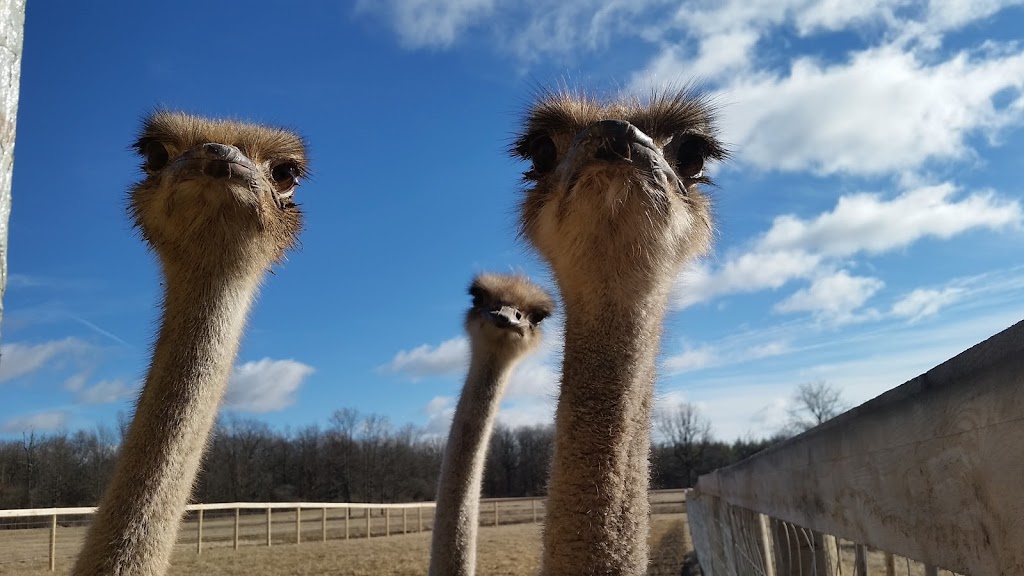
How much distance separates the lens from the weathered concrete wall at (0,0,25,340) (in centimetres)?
119

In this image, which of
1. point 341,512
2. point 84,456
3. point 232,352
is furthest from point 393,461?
point 232,352

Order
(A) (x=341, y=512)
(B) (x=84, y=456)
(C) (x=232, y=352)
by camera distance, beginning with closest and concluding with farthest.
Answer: (C) (x=232, y=352)
(B) (x=84, y=456)
(A) (x=341, y=512)

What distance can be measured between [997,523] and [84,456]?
11171mm

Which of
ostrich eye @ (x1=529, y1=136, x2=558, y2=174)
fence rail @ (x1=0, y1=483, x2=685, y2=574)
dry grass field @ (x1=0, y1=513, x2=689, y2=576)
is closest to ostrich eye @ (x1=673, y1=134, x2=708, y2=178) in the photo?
ostrich eye @ (x1=529, y1=136, x2=558, y2=174)

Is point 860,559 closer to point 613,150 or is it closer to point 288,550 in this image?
point 613,150

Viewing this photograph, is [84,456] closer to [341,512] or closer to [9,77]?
[9,77]

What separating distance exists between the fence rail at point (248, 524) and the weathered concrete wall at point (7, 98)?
241 cm

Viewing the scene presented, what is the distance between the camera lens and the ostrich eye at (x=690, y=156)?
11.6 ft

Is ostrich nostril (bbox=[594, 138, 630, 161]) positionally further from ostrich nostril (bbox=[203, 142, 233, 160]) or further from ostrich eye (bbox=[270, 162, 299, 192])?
ostrich eye (bbox=[270, 162, 299, 192])

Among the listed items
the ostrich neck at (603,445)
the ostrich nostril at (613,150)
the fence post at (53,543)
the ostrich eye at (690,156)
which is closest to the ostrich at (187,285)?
the ostrich neck at (603,445)

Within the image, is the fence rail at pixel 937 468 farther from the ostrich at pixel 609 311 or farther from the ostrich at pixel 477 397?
the ostrich at pixel 477 397

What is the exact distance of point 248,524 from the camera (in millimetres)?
21828

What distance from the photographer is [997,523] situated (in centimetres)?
107

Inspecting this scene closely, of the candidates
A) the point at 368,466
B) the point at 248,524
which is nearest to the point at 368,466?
the point at 368,466
